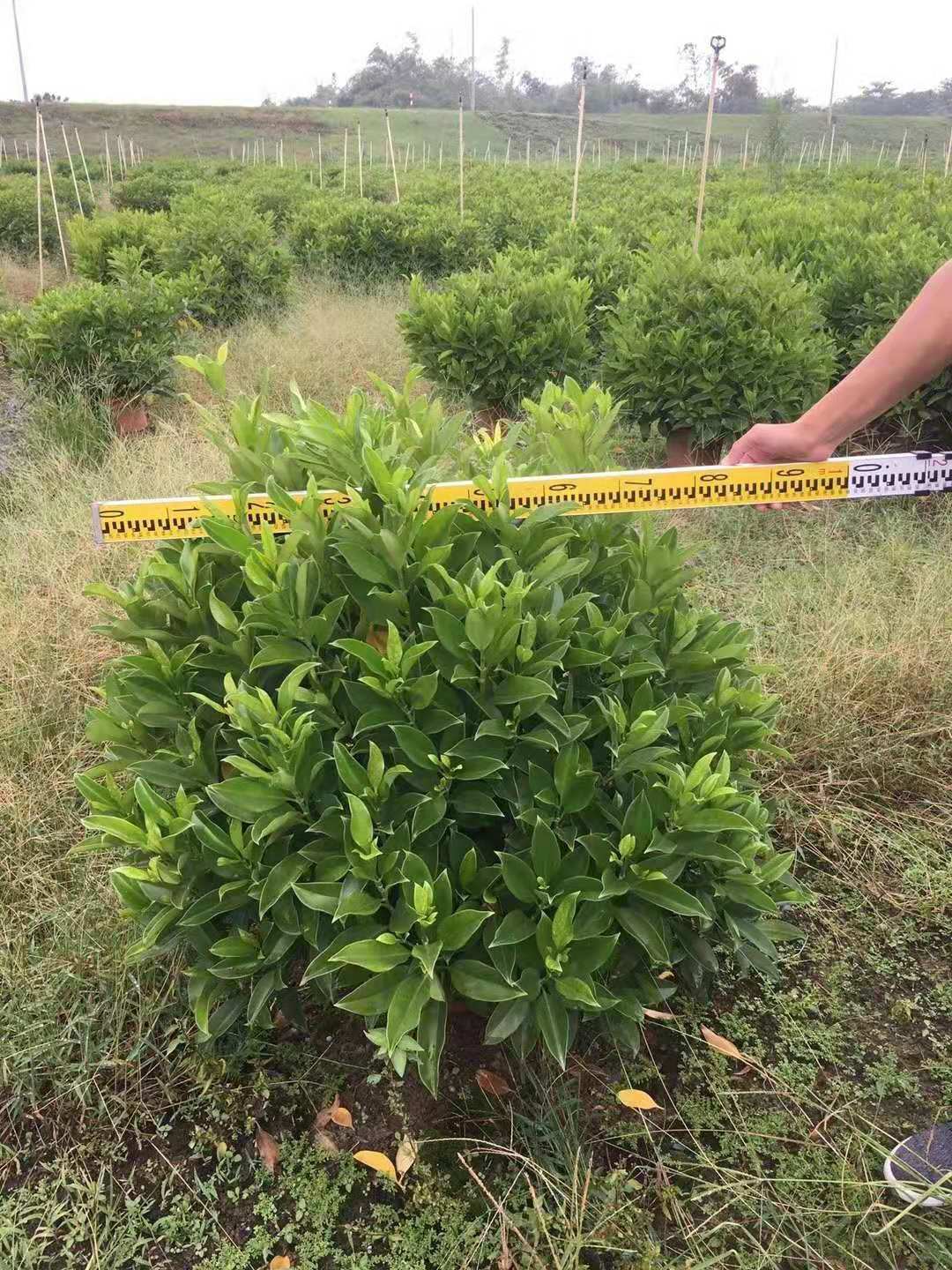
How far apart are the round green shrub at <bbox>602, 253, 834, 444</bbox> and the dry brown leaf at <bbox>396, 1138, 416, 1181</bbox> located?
4.52 metres

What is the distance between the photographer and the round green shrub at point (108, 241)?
1122 centimetres

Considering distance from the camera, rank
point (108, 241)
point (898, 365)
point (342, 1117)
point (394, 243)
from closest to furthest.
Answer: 1. point (342, 1117)
2. point (898, 365)
3. point (108, 241)
4. point (394, 243)

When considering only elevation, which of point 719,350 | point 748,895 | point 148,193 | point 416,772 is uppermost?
point 148,193

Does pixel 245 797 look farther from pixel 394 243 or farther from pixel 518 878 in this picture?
pixel 394 243

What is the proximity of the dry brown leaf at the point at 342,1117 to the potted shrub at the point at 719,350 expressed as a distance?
448 cm

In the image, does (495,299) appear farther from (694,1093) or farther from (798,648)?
(694,1093)

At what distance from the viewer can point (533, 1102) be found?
6.15ft

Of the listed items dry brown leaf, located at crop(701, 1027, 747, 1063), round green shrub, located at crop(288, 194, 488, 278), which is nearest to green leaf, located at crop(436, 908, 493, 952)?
dry brown leaf, located at crop(701, 1027, 747, 1063)

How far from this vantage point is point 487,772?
5.10 feet

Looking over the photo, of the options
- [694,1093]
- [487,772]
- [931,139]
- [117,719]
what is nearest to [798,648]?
[694,1093]

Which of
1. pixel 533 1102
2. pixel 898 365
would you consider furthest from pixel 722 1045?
pixel 898 365

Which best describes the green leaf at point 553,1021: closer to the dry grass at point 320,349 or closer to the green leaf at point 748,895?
the green leaf at point 748,895

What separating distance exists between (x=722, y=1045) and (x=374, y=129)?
65.9 m

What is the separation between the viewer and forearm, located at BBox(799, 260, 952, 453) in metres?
1.91
